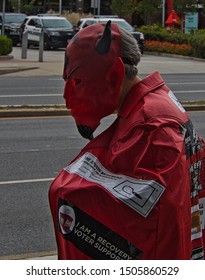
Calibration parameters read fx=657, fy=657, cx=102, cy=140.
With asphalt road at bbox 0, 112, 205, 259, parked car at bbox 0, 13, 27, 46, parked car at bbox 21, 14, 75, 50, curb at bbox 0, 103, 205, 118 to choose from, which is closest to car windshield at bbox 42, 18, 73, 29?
parked car at bbox 21, 14, 75, 50

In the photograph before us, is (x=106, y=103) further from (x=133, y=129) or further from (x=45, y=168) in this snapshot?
(x=45, y=168)

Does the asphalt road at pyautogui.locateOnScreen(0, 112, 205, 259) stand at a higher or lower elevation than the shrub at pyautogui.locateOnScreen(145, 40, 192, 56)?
higher

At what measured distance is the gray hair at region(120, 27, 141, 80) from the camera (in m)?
2.02

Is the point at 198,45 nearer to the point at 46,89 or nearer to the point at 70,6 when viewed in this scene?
the point at 46,89

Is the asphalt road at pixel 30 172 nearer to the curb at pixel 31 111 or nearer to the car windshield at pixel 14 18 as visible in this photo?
the curb at pixel 31 111

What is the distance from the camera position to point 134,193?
1829mm

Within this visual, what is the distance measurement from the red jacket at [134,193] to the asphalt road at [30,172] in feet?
11.2

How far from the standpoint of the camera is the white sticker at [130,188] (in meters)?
1.81

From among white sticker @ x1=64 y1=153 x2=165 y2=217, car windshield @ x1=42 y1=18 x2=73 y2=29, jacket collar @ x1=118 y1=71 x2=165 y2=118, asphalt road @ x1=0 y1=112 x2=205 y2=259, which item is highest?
jacket collar @ x1=118 y1=71 x2=165 y2=118

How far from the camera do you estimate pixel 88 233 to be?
1.89 m

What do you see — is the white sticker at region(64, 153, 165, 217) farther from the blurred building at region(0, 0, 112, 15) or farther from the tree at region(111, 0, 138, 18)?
the blurred building at region(0, 0, 112, 15)

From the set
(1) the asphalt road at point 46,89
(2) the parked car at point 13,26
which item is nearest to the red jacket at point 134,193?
(1) the asphalt road at point 46,89

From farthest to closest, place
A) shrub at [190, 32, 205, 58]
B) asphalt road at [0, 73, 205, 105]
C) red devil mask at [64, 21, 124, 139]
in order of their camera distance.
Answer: shrub at [190, 32, 205, 58] < asphalt road at [0, 73, 205, 105] < red devil mask at [64, 21, 124, 139]

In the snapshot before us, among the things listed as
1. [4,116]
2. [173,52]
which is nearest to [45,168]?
[4,116]
